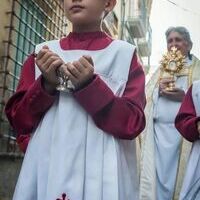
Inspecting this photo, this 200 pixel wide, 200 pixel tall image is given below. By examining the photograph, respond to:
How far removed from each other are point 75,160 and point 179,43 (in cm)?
319

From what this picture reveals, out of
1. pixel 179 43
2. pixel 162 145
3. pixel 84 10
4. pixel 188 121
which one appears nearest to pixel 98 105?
pixel 84 10

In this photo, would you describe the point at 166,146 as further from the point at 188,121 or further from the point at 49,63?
the point at 49,63

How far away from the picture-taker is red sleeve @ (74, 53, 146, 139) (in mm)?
1781

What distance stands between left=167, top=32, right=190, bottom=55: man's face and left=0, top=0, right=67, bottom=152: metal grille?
5.58ft

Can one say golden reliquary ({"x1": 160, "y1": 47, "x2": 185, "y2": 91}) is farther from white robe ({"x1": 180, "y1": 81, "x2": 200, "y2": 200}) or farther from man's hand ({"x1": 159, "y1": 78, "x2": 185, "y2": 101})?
white robe ({"x1": 180, "y1": 81, "x2": 200, "y2": 200})

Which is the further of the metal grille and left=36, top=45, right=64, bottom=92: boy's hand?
the metal grille

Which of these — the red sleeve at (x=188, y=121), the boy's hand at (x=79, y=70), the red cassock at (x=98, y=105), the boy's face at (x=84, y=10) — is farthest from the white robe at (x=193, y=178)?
the boy's hand at (x=79, y=70)

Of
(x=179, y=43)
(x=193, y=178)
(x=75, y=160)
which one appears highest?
(x=179, y=43)

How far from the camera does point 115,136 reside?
1837 millimetres

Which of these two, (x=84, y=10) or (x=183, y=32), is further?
(x=183, y=32)

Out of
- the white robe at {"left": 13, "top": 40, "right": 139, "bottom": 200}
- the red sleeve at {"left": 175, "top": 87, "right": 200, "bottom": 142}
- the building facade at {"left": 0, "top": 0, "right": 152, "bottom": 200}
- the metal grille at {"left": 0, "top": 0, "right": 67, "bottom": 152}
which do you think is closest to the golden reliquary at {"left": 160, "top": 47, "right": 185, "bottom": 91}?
the building facade at {"left": 0, "top": 0, "right": 152, "bottom": 200}

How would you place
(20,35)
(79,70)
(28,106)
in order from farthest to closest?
(20,35), (28,106), (79,70)

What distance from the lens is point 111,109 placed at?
5.98ft

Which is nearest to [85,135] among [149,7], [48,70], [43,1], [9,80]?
[48,70]
